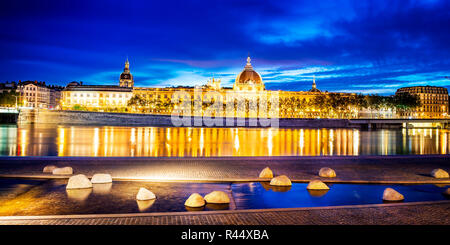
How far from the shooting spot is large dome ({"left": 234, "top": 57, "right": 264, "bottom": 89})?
587 ft

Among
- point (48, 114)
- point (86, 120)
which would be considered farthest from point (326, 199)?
point (48, 114)

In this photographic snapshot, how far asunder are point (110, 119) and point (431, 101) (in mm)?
157473

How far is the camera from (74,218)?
792 centimetres

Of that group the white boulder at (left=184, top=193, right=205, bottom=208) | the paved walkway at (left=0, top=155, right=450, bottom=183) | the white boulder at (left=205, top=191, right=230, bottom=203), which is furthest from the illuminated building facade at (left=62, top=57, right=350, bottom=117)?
the white boulder at (left=184, top=193, right=205, bottom=208)

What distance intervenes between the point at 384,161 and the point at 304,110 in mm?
135159

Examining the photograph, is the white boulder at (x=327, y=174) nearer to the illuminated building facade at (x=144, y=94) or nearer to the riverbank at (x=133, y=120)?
the riverbank at (x=133, y=120)

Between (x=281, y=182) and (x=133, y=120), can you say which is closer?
(x=281, y=182)

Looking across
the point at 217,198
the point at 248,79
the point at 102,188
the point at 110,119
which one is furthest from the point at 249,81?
the point at 217,198

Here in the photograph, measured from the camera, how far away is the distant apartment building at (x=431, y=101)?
189 metres

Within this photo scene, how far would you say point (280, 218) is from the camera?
26.7 feet

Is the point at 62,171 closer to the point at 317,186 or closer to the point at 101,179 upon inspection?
the point at 101,179

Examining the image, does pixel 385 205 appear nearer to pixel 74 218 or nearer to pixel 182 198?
pixel 182 198

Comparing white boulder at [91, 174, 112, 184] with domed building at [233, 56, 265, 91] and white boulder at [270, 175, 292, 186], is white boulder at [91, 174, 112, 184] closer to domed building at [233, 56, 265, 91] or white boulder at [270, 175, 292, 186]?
white boulder at [270, 175, 292, 186]
